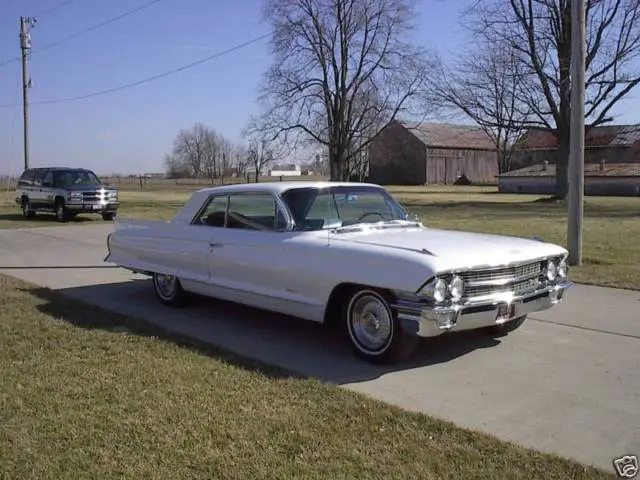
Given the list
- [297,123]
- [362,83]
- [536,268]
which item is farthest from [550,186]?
[536,268]

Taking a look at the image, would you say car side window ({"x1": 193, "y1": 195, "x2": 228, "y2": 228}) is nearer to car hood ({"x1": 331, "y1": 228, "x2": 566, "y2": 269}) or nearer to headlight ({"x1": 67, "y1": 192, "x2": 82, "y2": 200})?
car hood ({"x1": 331, "y1": 228, "x2": 566, "y2": 269})

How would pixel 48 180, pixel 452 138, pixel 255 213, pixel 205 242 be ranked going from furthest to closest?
pixel 452 138 < pixel 48 180 < pixel 205 242 < pixel 255 213

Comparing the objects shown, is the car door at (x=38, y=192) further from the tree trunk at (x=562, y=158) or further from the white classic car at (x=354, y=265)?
the tree trunk at (x=562, y=158)

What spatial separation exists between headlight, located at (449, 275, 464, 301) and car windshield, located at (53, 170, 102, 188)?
785 inches

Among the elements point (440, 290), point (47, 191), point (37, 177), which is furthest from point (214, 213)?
point (37, 177)

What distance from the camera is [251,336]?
6.54 meters

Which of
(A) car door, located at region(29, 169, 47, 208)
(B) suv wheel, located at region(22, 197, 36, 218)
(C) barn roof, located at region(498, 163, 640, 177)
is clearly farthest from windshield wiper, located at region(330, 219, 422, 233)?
(C) barn roof, located at region(498, 163, 640, 177)

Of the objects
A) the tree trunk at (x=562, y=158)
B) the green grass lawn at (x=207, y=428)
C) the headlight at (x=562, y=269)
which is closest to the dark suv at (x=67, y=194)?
the green grass lawn at (x=207, y=428)

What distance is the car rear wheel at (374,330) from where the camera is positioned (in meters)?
5.36

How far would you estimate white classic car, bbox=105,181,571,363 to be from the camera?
5.18m

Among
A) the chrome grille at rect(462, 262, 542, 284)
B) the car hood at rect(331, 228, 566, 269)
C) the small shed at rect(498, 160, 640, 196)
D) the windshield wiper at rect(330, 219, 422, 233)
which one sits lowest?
the chrome grille at rect(462, 262, 542, 284)

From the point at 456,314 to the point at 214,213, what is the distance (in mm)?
3243

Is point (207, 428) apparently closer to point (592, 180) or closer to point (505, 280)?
point (505, 280)

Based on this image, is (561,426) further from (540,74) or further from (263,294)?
(540,74)
